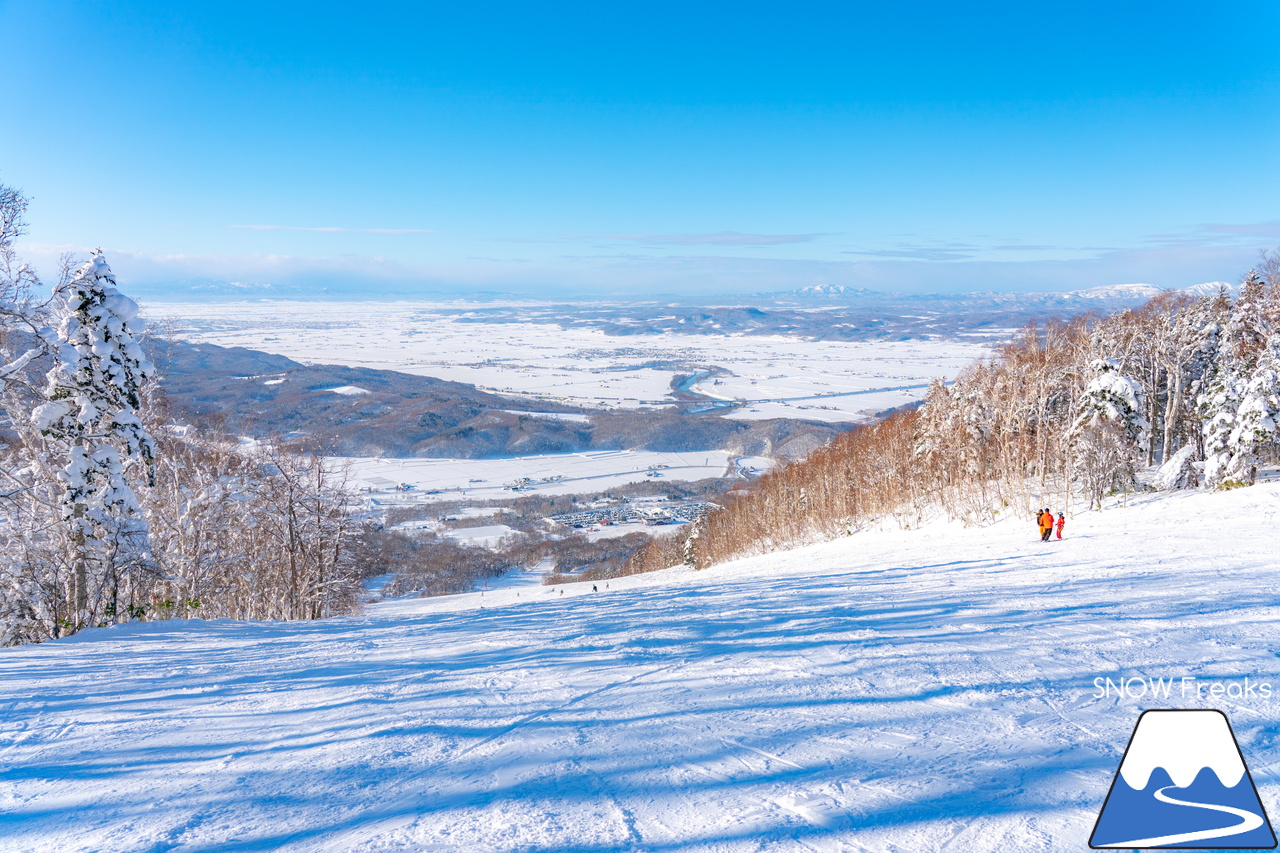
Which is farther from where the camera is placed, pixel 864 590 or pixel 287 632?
pixel 864 590

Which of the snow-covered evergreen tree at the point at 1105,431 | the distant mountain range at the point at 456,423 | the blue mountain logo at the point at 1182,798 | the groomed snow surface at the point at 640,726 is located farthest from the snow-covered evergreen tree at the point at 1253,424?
the distant mountain range at the point at 456,423

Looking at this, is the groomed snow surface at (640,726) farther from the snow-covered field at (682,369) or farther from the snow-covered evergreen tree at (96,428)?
the snow-covered field at (682,369)

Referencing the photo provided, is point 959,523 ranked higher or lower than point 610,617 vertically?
lower

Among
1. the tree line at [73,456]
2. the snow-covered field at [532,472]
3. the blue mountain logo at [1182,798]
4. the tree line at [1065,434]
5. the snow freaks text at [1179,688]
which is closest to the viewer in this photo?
the blue mountain logo at [1182,798]

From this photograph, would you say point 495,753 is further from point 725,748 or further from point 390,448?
point 390,448

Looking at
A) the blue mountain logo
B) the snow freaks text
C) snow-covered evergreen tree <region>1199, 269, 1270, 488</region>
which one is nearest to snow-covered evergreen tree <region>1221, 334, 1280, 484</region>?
snow-covered evergreen tree <region>1199, 269, 1270, 488</region>

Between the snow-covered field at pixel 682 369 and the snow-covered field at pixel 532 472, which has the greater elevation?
the snow-covered field at pixel 682 369

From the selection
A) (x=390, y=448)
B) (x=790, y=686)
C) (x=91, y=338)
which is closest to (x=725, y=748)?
(x=790, y=686)
